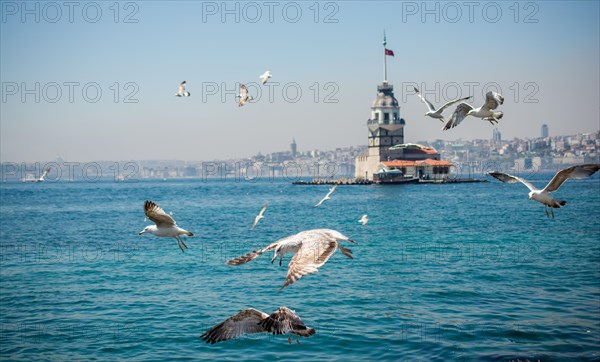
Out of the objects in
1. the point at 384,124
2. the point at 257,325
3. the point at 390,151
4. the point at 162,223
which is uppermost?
the point at 384,124

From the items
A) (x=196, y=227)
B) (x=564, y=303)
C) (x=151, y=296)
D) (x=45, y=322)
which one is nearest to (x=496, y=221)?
(x=196, y=227)

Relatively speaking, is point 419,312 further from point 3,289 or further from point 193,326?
point 3,289

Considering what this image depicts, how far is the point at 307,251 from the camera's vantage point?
7391 mm

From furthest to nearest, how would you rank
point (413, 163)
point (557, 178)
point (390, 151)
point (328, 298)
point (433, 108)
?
point (390, 151) < point (413, 163) < point (328, 298) < point (433, 108) < point (557, 178)

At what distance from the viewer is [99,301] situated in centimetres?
2220

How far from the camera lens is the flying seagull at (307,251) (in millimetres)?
6711

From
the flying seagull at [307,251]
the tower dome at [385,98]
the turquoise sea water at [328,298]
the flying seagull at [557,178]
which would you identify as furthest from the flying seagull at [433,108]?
the tower dome at [385,98]

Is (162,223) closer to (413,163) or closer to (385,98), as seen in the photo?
(413,163)

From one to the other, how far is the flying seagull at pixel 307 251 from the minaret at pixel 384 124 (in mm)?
136460

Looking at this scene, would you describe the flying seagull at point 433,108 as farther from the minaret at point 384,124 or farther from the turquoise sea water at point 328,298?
the minaret at point 384,124

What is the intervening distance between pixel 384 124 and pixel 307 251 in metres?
140

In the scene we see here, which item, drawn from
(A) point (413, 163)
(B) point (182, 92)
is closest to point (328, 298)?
(B) point (182, 92)

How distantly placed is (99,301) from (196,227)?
95.3 ft

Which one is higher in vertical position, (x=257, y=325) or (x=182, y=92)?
(x=182, y=92)
